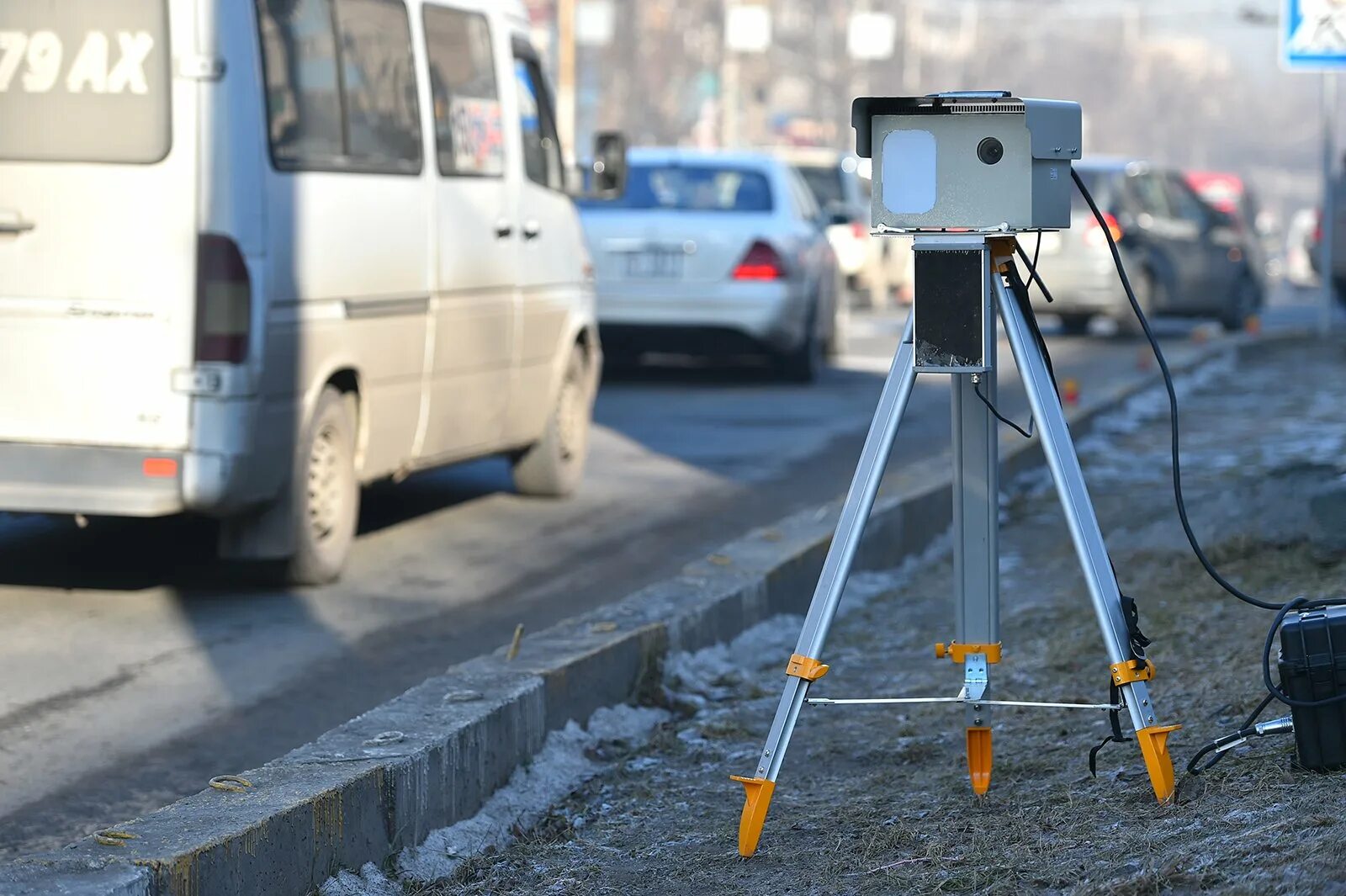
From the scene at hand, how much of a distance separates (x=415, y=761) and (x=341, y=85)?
11.6 ft

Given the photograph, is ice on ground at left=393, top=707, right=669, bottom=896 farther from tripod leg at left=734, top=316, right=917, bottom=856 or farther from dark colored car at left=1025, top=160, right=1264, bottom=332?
dark colored car at left=1025, top=160, right=1264, bottom=332

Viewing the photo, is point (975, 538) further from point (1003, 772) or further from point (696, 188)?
point (696, 188)

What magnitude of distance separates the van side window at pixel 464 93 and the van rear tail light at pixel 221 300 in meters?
1.52

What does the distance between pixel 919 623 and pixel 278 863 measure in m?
3.33

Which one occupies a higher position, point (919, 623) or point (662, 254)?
point (662, 254)

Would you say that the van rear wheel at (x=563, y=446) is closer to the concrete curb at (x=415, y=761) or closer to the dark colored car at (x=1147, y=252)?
the concrete curb at (x=415, y=761)

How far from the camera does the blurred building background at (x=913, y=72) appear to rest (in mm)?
54719

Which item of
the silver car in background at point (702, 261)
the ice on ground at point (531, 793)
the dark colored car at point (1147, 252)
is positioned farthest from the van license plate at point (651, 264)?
the ice on ground at point (531, 793)

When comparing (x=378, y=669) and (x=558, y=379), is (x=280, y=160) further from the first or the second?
(x=558, y=379)

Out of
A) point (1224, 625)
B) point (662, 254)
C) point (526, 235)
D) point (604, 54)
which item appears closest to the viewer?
point (1224, 625)

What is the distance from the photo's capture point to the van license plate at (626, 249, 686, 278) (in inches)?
567

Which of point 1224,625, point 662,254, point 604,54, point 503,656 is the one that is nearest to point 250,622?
point 503,656

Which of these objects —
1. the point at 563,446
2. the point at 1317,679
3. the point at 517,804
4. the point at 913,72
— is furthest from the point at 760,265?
the point at 913,72

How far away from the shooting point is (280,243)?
646cm
